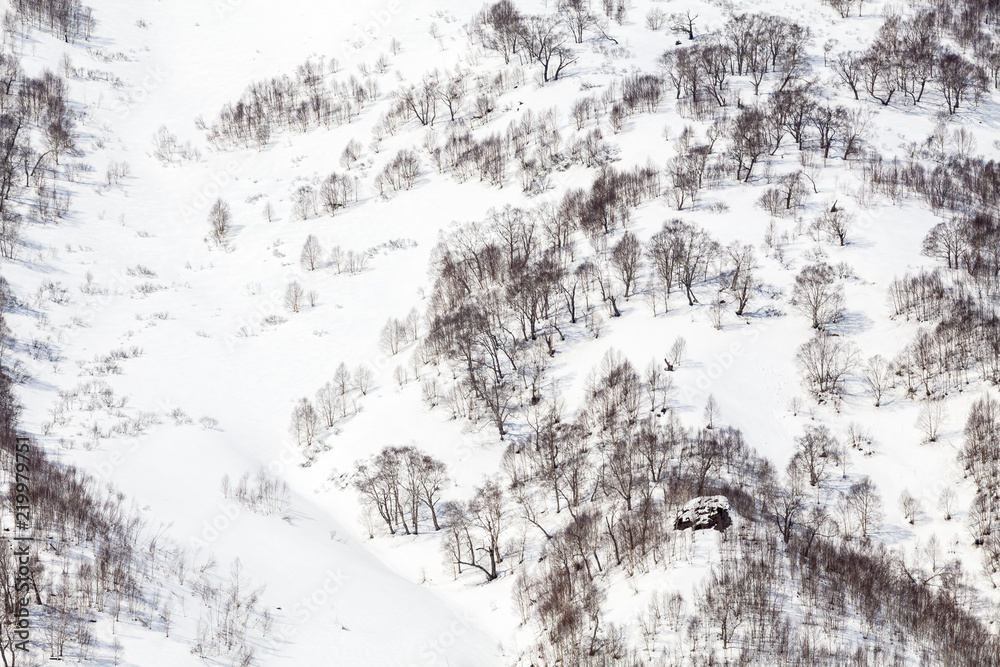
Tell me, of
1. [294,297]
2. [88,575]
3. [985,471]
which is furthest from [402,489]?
[985,471]

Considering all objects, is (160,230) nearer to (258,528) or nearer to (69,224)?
(69,224)

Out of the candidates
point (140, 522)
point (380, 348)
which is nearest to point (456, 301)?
point (380, 348)

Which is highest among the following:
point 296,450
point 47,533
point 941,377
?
point 47,533

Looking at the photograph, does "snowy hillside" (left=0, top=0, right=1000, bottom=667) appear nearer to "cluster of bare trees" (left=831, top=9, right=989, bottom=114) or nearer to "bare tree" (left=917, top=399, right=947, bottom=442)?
"bare tree" (left=917, top=399, right=947, bottom=442)

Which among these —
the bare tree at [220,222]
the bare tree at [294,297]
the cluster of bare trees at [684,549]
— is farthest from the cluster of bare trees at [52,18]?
the cluster of bare trees at [684,549]

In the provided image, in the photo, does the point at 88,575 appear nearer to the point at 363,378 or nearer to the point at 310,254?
the point at 363,378

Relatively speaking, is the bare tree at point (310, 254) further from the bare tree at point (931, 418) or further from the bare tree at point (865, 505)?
the bare tree at point (931, 418)
